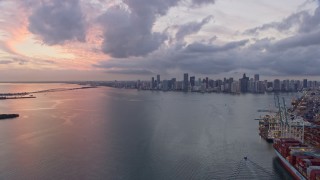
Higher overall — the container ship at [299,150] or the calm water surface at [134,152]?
the container ship at [299,150]

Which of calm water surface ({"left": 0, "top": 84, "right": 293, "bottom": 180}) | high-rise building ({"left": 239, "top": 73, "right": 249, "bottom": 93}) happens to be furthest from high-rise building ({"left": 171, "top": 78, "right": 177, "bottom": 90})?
calm water surface ({"left": 0, "top": 84, "right": 293, "bottom": 180})

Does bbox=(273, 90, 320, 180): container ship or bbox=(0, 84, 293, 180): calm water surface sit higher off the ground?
bbox=(273, 90, 320, 180): container ship

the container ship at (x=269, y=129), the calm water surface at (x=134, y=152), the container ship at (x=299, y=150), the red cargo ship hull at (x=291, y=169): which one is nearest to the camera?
the container ship at (x=299, y=150)

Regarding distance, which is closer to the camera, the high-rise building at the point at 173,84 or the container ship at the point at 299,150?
the container ship at the point at 299,150

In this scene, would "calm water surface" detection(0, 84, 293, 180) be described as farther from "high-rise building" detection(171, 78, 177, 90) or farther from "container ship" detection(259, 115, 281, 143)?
"high-rise building" detection(171, 78, 177, 90)

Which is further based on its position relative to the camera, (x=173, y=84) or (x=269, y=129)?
(x=173, y=84)

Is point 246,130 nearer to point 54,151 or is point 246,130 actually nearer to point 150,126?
point 150,126

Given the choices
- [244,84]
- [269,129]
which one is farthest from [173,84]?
[269,129]

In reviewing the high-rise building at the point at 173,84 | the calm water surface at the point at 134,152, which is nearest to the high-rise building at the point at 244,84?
the high-rise building at the point at 173,84

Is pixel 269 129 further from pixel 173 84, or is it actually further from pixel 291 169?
pixel 173 84

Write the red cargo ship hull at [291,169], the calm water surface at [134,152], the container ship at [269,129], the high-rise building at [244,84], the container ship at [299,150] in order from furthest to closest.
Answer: the high-rise building at [244,84]
the container ship at [269,129]
the calm water surface at [134,152]
the red cargo ship hull at [291,169]
the container ship at [299,150]

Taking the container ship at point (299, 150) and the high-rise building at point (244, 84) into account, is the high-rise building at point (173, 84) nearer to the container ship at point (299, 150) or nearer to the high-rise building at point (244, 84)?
the high-rise building at point (244, 84)

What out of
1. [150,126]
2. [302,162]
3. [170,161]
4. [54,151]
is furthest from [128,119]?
[302,162]
